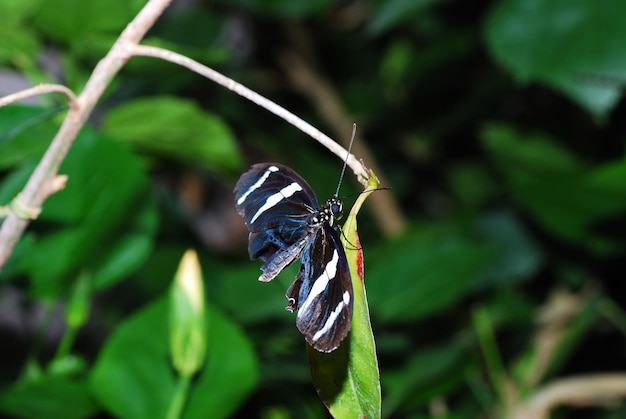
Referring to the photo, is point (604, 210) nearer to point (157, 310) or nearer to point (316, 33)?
point (157, 310)

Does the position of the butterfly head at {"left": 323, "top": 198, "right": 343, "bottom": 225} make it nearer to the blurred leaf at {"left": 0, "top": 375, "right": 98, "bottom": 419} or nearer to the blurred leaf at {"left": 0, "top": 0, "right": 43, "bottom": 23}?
the blurred leaf at {"left": 0, "top": 375, "right": 98, "bottom": 419}

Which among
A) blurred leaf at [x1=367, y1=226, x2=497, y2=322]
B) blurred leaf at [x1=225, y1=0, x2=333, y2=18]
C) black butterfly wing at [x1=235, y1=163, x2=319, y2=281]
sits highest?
blurred leaf at [x1=225, y1=0, x2=333, y2=18]

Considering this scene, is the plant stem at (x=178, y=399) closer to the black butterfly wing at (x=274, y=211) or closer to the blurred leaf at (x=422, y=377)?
the black butterfly wing at (x=274, y=211)

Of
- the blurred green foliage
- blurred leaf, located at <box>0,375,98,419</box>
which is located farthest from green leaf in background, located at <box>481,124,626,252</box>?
blurred leaf, located at <box>0,375,98,419</box>

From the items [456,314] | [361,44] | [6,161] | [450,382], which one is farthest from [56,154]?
[361,44]

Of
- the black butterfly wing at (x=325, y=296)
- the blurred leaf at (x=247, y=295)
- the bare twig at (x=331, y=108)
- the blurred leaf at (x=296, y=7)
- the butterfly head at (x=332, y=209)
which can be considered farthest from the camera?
the bare twig at (x=331, y=108)

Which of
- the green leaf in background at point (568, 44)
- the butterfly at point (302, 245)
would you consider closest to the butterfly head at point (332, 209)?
the butterfly at point (302, 245)

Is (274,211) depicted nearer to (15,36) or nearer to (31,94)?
(31,94)
